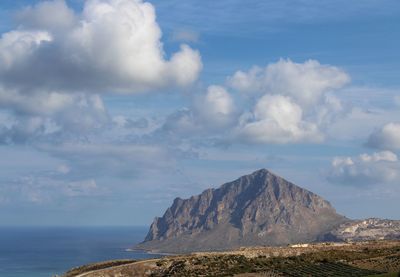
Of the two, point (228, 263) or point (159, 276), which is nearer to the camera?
point (159, 276)

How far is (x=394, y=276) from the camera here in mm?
87812

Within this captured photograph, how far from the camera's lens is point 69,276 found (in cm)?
10919

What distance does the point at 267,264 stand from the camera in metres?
114

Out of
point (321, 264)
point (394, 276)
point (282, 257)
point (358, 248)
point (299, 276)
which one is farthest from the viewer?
point (358, 248)

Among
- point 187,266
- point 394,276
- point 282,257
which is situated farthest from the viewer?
point 282,257

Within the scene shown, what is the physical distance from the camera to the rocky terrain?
105 m

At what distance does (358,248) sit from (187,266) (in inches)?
2098

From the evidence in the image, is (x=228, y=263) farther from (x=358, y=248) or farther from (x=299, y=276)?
(x=358, y=248)

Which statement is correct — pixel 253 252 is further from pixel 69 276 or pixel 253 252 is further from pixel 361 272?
pixel 69 276

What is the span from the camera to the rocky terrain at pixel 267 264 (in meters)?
105

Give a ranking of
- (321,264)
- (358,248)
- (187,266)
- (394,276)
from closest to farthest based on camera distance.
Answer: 1. (394,276)
2. (187,266)
3. (321,264)
4. (358,248)

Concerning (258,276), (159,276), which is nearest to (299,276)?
(258,276)

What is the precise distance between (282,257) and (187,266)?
25676mm

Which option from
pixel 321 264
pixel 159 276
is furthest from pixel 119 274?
pixel 321 264
